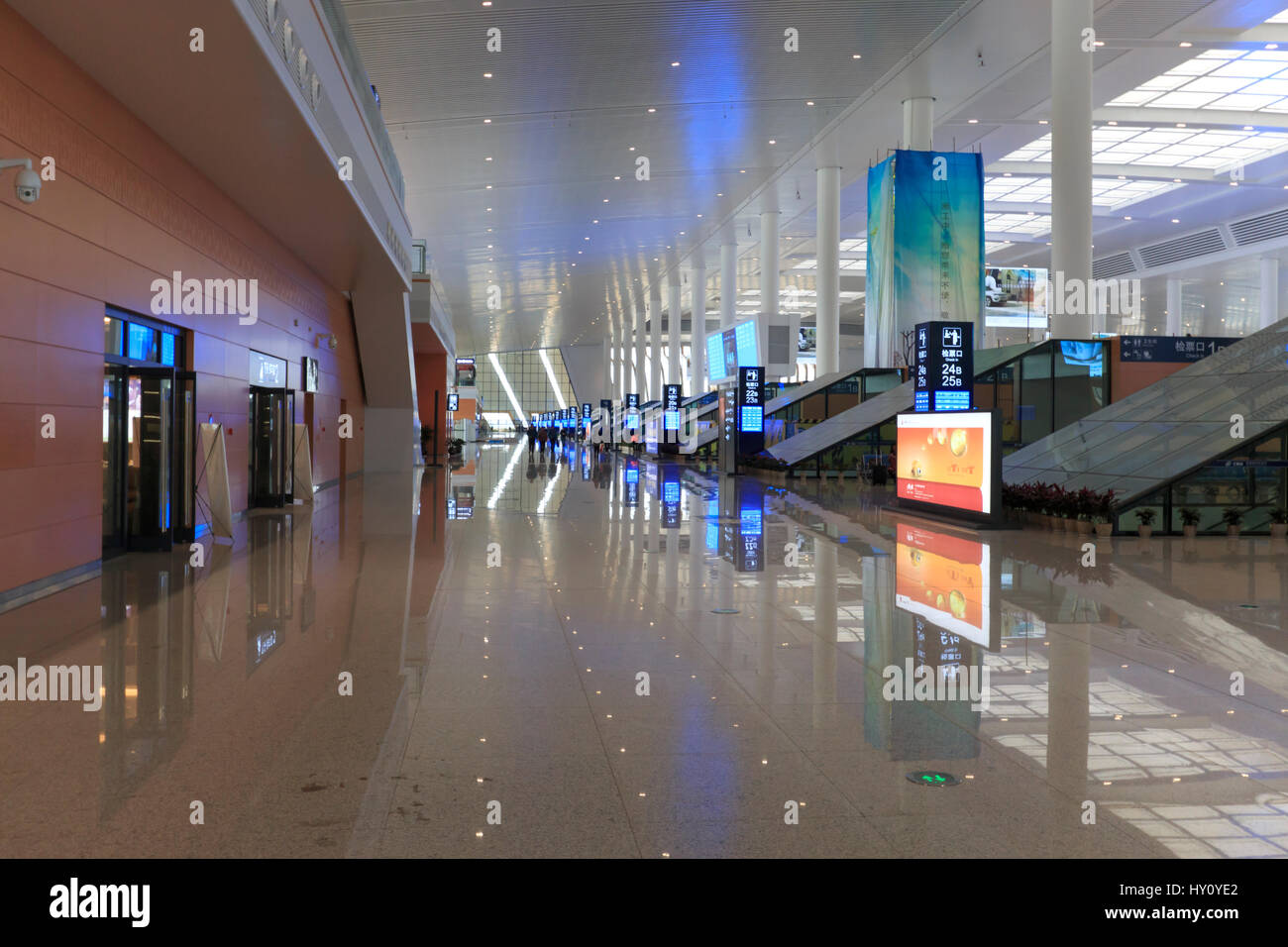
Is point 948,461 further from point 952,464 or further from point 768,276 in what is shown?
point 768,276

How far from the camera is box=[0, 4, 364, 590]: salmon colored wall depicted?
327 inches

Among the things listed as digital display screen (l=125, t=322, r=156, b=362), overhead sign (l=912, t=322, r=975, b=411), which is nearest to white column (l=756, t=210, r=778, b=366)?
overhead sign (l=912, t=322, r=975, b=411)

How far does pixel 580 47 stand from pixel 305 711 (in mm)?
19881

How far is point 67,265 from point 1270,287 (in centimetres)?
4799

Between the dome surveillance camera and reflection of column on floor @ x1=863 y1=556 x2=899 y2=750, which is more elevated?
the dome surveillance camera

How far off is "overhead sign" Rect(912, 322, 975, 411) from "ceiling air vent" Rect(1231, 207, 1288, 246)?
32.7 m

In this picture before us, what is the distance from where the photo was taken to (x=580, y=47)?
2230cm

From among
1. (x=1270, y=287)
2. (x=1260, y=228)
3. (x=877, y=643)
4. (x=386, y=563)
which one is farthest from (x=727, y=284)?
(x=877, y=643)

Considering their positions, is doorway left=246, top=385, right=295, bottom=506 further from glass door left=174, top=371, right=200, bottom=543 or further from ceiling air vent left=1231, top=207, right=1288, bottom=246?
ceiling air vent left=1231, top=207, right=1288, bottom=246

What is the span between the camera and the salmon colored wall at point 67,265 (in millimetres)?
8297

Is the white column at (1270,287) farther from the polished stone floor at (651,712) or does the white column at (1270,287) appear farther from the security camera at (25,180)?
the security camera at (25,180)

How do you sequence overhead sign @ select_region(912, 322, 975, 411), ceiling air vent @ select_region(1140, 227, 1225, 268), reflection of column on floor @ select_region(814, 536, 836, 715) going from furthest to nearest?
ceiling air vent @ select_region(1140, 227, 1225, 268) < overhead sign @ select_region(912, 322, 975, 411) < reflection of column on floor @ select_region(814, 536, 836, 715)

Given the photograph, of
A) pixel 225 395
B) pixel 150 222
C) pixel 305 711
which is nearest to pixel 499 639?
pixel 305 711

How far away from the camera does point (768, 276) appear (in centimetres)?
4094
